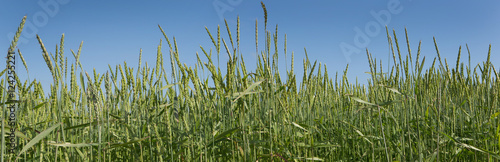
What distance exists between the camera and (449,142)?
1688mm

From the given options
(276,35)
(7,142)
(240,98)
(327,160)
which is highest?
(276,35)

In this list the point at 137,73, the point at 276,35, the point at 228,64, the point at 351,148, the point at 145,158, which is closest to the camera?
the point at 228,64

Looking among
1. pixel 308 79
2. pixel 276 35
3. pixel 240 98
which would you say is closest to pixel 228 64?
pixel 240 98

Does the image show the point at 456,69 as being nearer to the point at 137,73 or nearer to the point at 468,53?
the point at 468,53

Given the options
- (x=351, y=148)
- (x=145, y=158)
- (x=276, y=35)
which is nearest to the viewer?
(x=276, y=35)

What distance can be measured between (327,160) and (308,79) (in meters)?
0.41

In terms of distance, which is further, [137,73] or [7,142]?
[7,142]

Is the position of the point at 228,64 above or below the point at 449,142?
above

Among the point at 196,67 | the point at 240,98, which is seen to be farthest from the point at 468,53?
the point at 196,67

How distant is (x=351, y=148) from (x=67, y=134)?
1361 millimetres

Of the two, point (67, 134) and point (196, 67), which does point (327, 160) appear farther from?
point (67, 134)

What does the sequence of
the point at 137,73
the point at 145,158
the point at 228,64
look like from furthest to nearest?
1. the point at 145,158
2. the point at 137,73
3. the point at 228,64

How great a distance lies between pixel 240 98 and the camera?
46.9 inches

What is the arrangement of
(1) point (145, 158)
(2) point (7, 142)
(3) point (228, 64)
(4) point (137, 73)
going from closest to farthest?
(3) point (228, 64), (4) point (137, 73), (2) point (7, 142), (1) point (145, 158)
